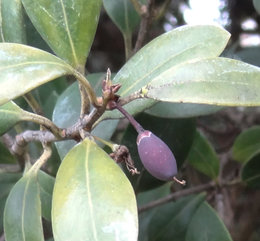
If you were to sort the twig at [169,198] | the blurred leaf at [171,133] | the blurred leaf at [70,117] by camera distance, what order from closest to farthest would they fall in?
the blurred leaf at [70,117] < the blurred leaf at [171,133] < the twig at [169,198]

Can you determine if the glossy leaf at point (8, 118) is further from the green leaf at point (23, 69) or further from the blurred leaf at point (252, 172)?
the blurred leaf at point (252, 172)

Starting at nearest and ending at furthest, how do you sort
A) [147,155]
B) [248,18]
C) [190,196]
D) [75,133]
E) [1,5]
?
[147,155] < [75,133] < [1,5] < [190,196] < [248,18]

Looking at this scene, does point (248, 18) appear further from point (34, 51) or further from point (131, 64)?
point (34, 51)

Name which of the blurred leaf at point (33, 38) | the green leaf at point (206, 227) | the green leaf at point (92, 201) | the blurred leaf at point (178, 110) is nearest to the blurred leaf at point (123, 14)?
A: the blurred leaf at point (33, 38)

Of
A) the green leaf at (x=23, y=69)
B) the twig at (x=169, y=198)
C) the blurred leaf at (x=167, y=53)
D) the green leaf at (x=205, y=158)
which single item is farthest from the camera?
the green leaf at (x=205, y=158)

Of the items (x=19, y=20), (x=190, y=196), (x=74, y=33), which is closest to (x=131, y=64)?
(x=74, y=33)

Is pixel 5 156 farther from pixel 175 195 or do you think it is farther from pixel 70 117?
pixel 175 195
